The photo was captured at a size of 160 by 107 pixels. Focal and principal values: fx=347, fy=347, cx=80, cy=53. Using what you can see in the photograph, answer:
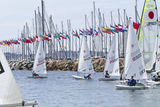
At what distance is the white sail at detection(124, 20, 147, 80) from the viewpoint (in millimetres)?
39125

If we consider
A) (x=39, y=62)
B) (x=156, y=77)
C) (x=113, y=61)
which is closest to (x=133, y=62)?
(x=156, y=77)

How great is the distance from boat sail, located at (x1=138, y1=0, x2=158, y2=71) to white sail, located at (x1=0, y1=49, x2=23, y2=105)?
3201cm

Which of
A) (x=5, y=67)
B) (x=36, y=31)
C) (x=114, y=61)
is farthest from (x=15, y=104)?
(x=36, y=31)

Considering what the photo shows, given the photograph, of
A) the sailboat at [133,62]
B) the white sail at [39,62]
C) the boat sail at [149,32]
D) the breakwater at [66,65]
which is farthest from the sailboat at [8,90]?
the breakwater at [66,65]

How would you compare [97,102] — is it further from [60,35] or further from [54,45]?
[54,45]

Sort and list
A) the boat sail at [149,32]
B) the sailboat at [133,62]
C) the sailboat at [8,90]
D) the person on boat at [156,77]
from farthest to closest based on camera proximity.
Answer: the person on boat at [156,77] < the boat sail at [149,32] < the sailboat at [133,62] < the sailboat at [8,90]

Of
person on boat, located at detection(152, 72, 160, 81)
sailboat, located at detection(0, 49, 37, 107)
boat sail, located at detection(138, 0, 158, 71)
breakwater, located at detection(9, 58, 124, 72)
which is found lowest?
person on boat, located at detection(152, 72, 160, 81)

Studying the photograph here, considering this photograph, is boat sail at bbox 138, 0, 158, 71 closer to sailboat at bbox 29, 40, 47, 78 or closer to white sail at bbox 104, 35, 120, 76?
white sail at bbox 104, 35, 120, 76

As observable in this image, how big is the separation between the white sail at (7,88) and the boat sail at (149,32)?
32.0 meters

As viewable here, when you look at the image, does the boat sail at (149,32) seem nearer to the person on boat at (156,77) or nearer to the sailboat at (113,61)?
the person on boat at (156,77)

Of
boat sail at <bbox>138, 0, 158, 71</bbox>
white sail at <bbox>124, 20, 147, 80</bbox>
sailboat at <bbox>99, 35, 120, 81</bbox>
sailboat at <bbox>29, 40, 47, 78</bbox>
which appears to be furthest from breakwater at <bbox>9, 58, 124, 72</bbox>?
white sail at <bbox>124, 20, 147, 80</bbox>

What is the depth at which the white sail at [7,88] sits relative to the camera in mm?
12773

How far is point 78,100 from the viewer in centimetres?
3397

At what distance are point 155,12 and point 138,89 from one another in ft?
36.0
